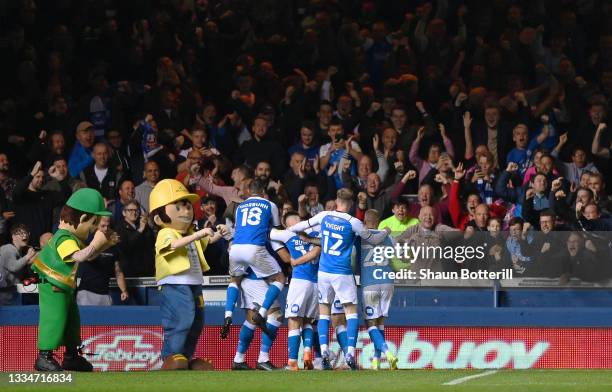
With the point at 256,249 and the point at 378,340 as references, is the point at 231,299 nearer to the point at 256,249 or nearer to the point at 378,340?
the point at 256,249

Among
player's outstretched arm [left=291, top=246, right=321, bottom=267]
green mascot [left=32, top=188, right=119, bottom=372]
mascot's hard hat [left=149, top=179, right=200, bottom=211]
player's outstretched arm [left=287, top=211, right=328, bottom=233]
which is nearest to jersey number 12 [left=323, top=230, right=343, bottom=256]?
player's outstretched arm [left=287, top=211, right=328, bottom=233]

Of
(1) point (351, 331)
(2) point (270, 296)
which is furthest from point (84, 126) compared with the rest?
(1) point (351, 331)

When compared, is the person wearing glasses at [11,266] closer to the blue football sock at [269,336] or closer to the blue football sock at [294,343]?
the blue football sock at [269,336]

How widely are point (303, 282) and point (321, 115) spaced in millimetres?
4858

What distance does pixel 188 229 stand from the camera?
13.5m

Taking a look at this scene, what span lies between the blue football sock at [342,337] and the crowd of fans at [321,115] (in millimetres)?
1636

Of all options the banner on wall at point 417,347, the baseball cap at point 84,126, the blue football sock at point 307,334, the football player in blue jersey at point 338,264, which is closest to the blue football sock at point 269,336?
the blue football sock at point 307,334

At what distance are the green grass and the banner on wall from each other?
2.23 metres

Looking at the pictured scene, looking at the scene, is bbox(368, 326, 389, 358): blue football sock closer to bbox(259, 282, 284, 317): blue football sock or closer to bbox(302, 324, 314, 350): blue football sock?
bbox(302, 324, 314, 350): blue football sock

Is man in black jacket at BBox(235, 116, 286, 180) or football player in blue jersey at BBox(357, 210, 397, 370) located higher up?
man in black jacket at BBox(235, 116, 286, 180)

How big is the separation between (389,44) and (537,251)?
20.0 feet

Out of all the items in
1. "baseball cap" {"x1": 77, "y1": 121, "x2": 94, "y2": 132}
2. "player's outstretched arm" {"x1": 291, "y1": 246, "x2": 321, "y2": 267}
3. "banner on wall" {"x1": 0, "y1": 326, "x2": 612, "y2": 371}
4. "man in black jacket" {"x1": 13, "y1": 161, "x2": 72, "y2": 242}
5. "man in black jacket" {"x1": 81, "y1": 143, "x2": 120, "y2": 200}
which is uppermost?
"baseball cap" {"x1": 77, "y1": 121, "x2": 94, "y2": 132}

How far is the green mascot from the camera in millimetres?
12375

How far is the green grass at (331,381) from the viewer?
36.4 ft
